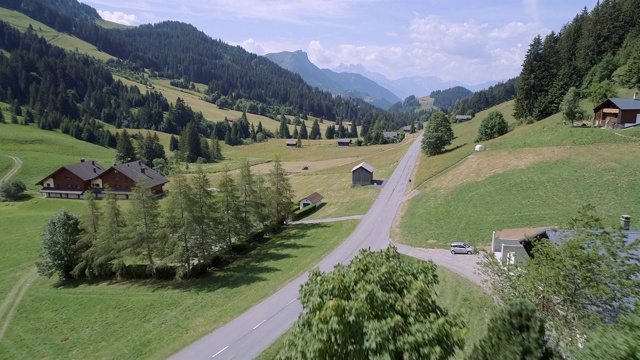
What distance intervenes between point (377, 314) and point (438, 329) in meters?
1.80

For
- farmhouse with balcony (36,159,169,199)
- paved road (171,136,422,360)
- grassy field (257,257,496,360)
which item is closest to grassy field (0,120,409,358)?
paved road (171,136,422,360)

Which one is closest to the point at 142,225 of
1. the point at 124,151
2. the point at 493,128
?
the point at 493,128

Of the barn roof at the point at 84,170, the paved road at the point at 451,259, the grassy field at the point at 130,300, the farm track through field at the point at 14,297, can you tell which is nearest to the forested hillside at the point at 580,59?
the grassy field at the point at 130,300

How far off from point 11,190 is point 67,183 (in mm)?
10091

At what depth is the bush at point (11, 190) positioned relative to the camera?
258 ft

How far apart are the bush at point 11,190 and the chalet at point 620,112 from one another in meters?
114

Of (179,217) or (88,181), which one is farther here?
(88,181)

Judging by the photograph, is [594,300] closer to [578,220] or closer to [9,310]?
[578,220]

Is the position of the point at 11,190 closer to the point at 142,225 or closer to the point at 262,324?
the point at 142,225

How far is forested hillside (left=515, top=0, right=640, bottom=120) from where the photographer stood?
248 feet

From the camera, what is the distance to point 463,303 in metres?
26.8

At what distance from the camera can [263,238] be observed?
51.6 m

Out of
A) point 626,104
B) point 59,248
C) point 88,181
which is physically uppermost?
point 626,104

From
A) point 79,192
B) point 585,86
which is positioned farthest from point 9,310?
point 585,86
